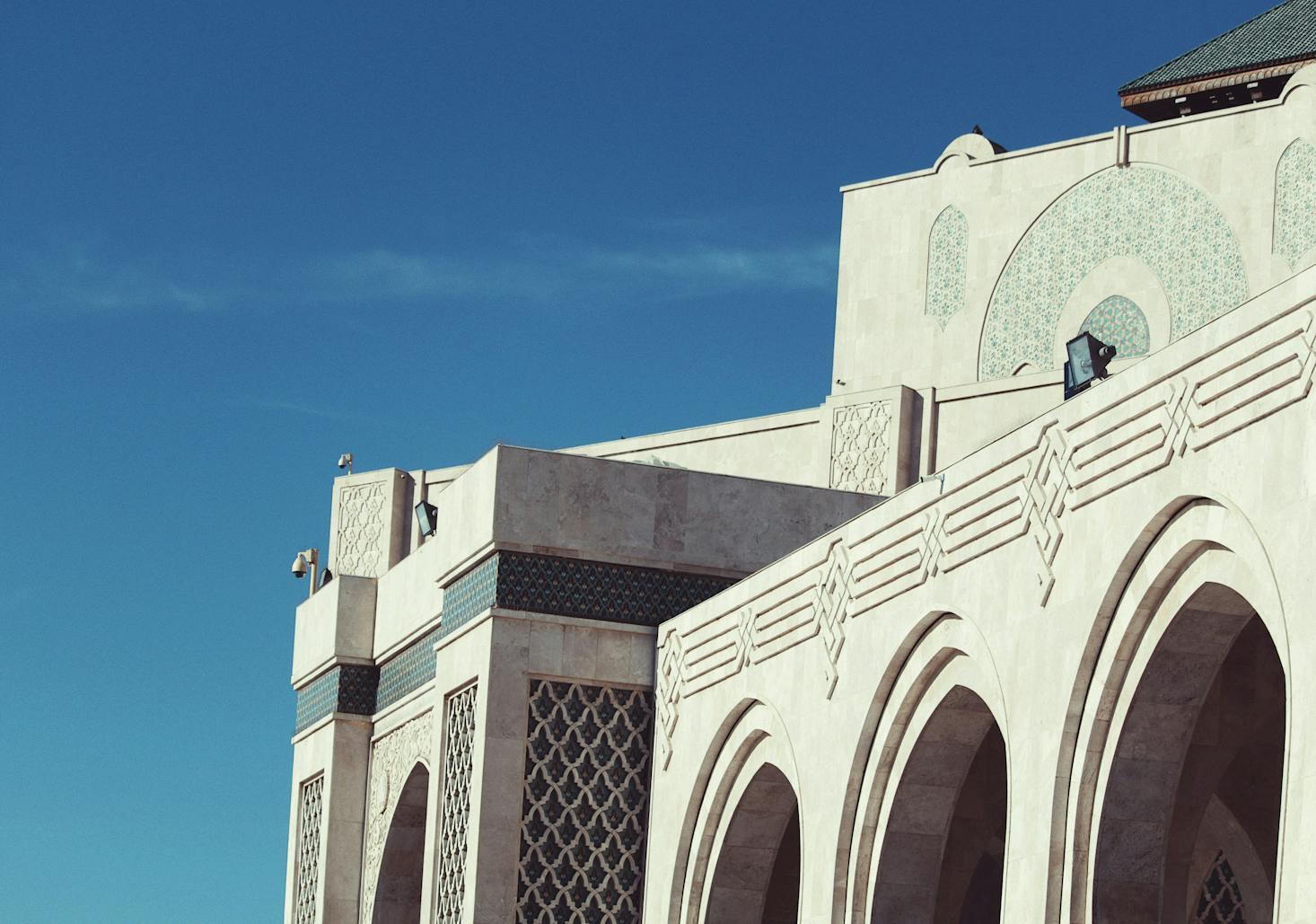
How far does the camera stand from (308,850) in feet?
51.2

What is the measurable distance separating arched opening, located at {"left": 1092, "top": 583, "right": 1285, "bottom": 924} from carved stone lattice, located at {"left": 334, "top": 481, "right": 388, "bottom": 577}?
43.7 ft

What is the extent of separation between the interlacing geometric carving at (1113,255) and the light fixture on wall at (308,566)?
5.68 meters

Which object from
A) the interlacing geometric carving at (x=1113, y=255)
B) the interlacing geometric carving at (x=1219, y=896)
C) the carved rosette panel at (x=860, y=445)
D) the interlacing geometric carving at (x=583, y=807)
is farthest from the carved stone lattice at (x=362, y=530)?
the interlacing geometric carving at (x=1219, y=896)

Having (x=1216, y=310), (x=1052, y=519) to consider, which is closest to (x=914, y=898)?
(x=1052, y=519)

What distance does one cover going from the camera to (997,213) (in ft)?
66.7

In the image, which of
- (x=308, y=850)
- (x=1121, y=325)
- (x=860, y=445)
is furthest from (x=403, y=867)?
(x=1121, y=325)

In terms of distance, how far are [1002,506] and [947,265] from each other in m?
11.4

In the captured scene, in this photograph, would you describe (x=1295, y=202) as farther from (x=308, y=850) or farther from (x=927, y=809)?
(x=927, y=809)

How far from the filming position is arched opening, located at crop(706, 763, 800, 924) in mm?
11703

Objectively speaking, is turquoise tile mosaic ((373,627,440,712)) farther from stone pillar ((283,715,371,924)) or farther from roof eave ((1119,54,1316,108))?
roof eave ((1119,54,1316,108))

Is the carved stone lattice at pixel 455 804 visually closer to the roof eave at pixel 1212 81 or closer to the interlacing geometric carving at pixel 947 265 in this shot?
the interlacing geometric carving at pixel 947 265

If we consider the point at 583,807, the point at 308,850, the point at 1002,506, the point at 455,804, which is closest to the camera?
the point at 1002,506

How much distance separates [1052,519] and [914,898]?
2.08 meters

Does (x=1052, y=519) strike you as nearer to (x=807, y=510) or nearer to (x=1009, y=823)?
(x=1009, y=823)
